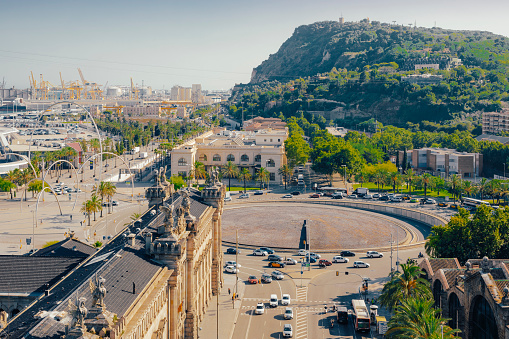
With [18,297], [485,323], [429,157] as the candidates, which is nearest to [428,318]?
[485,323]

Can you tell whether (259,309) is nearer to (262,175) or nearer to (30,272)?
(30,272)

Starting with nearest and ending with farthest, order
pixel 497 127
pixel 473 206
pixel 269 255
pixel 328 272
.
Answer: pixel 328 272
pixel 269 255
pixel 473 206
pixel 497 127

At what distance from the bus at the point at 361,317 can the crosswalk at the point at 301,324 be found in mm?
4531

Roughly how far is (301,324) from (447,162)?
9021cm

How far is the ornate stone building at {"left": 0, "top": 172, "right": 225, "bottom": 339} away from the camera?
27.5 meters

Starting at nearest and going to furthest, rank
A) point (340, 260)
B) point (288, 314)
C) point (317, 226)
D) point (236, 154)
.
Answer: point (288, 314) < point (340, 260) < point (317, 226) < point (236, 154)

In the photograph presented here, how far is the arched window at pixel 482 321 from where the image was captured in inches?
1590

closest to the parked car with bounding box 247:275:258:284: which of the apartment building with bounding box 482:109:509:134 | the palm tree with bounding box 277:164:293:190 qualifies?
the palm tree with bounding box 277:164:293:190

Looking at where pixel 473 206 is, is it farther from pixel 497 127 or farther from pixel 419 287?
pixel 497 127

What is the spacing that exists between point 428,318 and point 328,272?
3192 centimetres

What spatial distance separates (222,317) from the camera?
54.2m

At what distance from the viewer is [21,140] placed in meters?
Result: 195

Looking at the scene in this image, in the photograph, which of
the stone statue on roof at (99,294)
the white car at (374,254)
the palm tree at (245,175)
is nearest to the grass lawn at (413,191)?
the palm tree at (245,175)

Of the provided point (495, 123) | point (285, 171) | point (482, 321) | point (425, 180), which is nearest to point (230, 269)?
point (482, 321)
